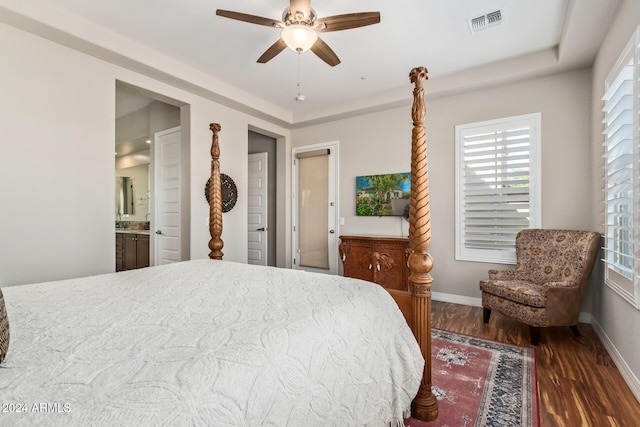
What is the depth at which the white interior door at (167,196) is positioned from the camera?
434 cm

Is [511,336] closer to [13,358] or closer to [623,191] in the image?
[623,191]

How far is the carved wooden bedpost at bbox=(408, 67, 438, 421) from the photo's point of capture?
1698 millimetres

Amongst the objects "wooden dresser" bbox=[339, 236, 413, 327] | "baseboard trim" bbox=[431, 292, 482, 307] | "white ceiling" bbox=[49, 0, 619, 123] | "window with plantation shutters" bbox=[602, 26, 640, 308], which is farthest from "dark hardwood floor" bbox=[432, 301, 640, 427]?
"white ceiling" bbox=[49, 0, 619, 123]

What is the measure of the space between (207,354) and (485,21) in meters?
3.36

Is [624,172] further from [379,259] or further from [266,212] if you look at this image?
[266,212]

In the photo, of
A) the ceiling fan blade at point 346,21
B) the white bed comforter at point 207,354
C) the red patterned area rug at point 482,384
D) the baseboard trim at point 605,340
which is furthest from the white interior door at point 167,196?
the baseboard trim at point 605,340

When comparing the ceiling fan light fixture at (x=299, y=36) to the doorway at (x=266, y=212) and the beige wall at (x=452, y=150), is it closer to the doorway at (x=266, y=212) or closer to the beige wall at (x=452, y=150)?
the beige wall at (x=452, y=150)

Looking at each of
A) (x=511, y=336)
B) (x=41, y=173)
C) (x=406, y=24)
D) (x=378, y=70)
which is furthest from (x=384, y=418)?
(x=378, y=70)

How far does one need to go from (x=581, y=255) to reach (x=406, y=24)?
261 centimetres

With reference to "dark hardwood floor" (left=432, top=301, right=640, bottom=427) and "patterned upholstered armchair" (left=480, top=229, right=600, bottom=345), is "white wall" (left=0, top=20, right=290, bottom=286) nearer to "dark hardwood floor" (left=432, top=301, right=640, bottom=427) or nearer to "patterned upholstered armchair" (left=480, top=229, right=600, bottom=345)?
"dark hardwood floor" (left=432, top=301, right=640, bottom=427)

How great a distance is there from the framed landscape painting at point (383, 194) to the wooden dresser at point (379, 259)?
50cm

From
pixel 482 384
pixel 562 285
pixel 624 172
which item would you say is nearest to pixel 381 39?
pixel 624 172

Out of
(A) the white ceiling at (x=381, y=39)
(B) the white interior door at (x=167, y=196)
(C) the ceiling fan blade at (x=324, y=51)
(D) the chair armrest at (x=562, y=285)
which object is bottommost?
(D) the chair armrest at (x=562, y=285)

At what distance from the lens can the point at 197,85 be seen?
3.73m
